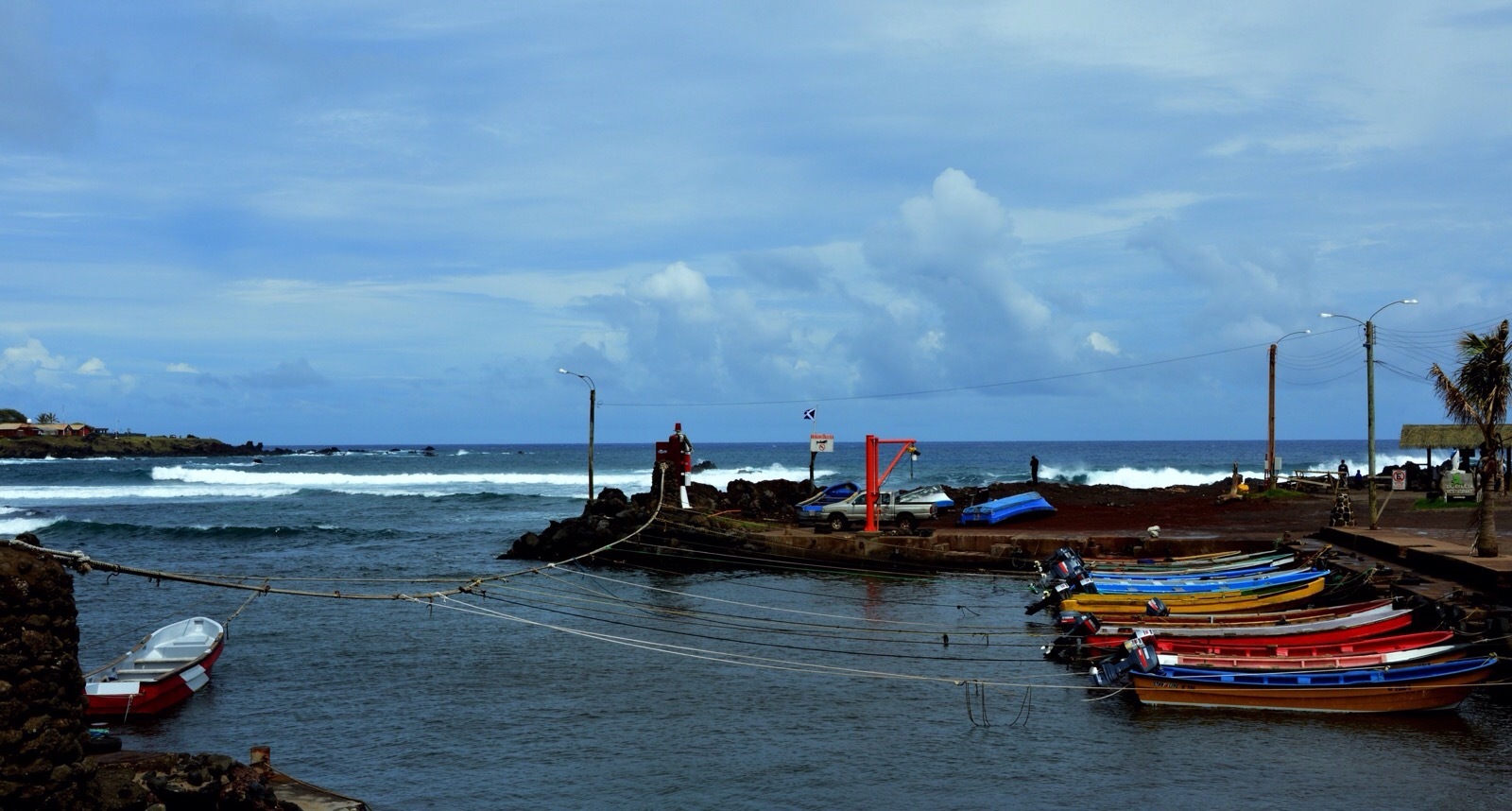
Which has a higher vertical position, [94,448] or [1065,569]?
[94,448]

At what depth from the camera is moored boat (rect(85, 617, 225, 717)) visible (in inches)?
758

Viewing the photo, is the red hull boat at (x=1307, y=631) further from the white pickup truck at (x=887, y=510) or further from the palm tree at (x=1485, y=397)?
the white pickup truck at (x=887, y=510)

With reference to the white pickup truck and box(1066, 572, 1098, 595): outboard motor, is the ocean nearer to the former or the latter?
box(1066, 572, 1098, 595): outboard motor

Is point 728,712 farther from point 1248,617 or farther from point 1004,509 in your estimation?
point 1004,509

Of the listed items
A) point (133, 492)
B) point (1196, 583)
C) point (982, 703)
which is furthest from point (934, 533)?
point (133, 492)

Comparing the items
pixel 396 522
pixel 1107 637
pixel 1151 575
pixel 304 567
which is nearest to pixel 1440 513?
pixel 1151 575

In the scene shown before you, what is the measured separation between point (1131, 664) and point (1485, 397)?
12.5 metres

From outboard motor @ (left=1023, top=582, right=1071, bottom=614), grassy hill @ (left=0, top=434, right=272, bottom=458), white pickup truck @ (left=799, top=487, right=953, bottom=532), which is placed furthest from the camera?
grassy hill @ (left=0, top=434, right=272, bottom=458)

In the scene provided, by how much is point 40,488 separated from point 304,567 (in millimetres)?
68895

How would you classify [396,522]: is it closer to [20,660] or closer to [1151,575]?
[1151,575]

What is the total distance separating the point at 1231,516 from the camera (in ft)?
142

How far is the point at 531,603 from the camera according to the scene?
3142cm

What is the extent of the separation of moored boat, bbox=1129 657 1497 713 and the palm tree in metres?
7.64

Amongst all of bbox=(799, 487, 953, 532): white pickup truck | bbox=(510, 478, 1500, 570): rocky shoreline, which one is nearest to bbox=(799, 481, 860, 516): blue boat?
bbox=(510, 478, 1500, 570): rocky shoreline
